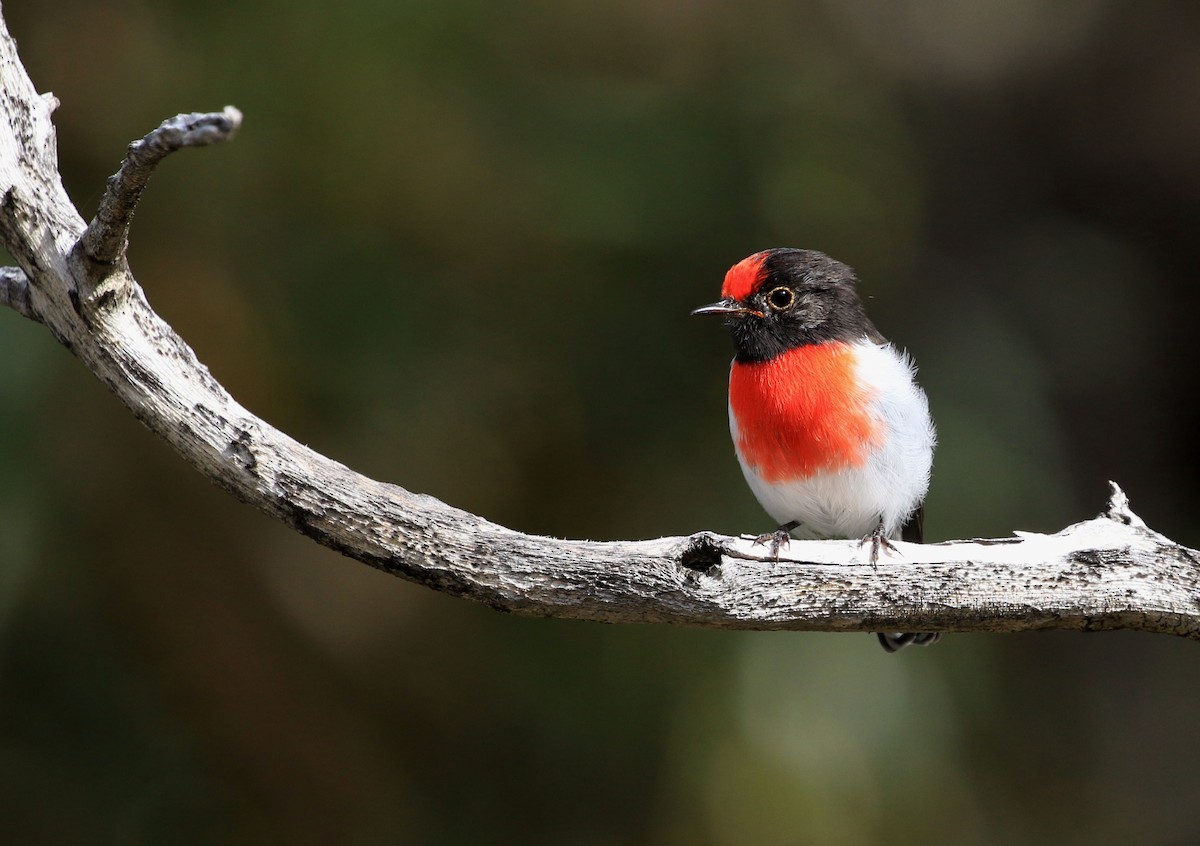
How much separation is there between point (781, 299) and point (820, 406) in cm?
50

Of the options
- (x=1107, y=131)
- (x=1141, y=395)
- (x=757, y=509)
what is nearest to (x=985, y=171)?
(x=1107, y=131)

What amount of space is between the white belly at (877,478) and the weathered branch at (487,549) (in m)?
0.69

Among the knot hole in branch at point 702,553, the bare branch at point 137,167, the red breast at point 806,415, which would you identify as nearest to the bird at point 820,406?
the red breast at point 806,415

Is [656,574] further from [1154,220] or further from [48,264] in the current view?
[1154,220]

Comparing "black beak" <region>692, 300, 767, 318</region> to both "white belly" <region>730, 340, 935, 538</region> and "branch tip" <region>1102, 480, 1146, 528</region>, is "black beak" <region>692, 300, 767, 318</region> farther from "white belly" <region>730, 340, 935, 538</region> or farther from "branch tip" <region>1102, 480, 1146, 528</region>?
"branch tip" <region>1102, 480, 1146, 528</region>

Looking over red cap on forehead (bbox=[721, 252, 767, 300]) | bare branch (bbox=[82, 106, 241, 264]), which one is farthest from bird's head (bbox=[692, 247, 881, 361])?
bare branch (bbox=[82, 106, 241, 264])

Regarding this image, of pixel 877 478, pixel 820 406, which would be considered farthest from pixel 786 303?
pixel 877 478

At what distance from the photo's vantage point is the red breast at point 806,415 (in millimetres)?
3604

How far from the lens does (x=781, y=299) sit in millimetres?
3936

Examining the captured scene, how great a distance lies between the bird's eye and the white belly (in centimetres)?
28

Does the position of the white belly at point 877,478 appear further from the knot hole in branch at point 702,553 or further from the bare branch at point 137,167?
the bare branch at point 137,167

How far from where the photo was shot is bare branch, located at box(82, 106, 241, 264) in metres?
1.94

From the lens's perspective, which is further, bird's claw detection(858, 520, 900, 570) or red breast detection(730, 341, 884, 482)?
red breast detection(730, 341, 884, 482)

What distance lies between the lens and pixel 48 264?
8.42 feet
